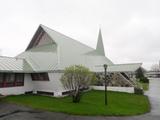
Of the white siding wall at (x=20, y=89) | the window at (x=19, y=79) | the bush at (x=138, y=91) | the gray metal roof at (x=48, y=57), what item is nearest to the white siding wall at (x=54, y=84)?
the gray metal roof at (x=48, y=57)

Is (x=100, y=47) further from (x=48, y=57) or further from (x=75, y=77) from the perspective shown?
(x=75, y=77)

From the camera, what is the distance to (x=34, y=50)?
22812 millimetres

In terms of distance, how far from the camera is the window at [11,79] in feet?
55.0

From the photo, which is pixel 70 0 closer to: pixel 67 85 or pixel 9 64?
pixel 67 85

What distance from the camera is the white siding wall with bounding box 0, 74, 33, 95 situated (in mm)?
16778

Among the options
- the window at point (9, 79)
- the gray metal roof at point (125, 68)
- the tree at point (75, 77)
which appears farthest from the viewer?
the gray metal roof at point (125, 68)

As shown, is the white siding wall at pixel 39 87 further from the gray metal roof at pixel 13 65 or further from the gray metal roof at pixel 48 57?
the gray metal roof at pixel 13 65

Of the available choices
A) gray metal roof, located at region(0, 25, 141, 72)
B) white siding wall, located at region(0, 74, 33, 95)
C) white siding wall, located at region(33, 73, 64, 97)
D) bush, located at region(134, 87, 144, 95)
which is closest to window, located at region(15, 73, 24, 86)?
white siding wall, located at region(0, 74, 33, 95)

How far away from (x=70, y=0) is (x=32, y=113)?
9.11m

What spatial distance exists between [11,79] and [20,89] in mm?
1511

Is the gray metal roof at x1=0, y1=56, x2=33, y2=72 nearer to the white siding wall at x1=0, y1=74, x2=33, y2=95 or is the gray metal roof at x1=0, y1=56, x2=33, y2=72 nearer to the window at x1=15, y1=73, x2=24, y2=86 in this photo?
the window at x1=15, y1=73, x2=24, y2=86

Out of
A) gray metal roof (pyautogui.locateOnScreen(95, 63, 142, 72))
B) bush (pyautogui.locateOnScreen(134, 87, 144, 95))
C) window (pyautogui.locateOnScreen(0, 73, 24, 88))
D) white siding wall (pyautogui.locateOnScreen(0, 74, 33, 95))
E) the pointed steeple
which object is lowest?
bush (pyautogui.locateOnScreen(134, 87, 144, 95))

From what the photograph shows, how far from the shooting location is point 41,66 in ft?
61.5

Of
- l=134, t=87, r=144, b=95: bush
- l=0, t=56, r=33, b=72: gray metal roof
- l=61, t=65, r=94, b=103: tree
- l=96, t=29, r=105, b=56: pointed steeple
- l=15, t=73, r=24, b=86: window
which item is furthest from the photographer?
l=96, t=29, r=105, b=56: pointed steeple
